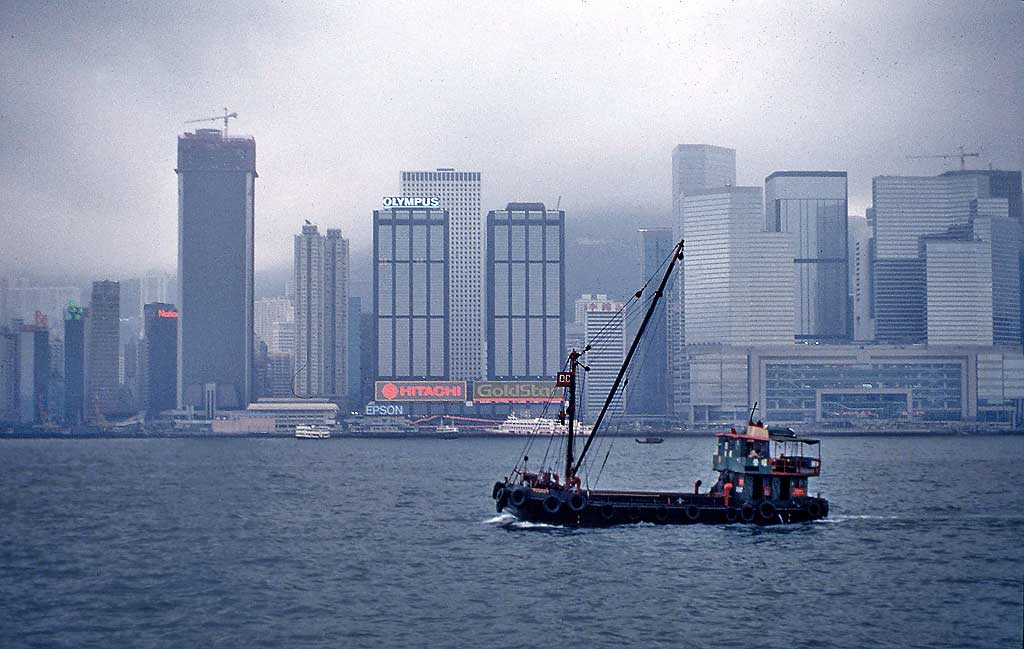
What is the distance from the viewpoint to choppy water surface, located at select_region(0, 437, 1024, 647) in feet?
145

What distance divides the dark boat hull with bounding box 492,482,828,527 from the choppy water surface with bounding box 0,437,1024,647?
0.92 metres

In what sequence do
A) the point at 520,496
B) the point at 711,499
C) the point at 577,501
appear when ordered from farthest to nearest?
1. the point at 711,499
2. the point at 520,496
3. the point at 577,501

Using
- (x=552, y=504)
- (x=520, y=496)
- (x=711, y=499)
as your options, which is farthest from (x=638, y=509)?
(x=520, y=496)

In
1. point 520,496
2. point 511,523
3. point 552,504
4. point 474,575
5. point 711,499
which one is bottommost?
point 511,523

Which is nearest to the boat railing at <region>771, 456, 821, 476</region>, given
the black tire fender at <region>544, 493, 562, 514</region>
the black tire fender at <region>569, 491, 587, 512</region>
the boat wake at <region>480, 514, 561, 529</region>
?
the black tire fender at <region>569, 491, 587, 512</region>

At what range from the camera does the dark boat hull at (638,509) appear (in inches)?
2771

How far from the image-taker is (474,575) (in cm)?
5516

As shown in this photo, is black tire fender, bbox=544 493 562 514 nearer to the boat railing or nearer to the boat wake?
the boat wake

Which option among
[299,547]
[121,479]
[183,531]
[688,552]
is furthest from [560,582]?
[121,479]

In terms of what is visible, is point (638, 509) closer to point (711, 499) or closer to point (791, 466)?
point (711, 499)

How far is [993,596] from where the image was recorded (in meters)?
51.0

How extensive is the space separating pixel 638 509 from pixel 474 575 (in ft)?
60.0

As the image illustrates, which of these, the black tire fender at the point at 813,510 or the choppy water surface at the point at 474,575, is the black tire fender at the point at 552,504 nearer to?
the choppy water surface at the point at 474,575

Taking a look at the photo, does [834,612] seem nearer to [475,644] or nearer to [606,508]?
[475,644]
